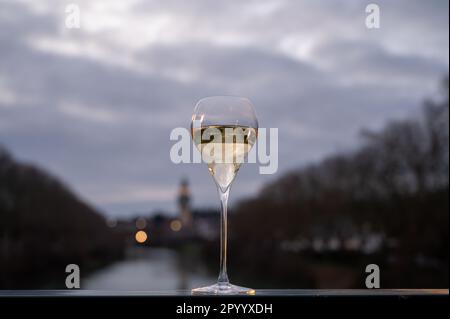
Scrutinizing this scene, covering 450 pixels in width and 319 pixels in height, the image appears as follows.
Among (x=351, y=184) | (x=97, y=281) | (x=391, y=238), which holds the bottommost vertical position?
(x=97, y=281)

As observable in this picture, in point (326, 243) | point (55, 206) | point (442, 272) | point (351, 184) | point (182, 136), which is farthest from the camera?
point (55, 206)

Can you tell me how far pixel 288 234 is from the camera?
171 ft

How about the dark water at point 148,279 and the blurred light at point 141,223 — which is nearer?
the dark water at point 148,279

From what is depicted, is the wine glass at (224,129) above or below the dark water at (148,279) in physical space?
above

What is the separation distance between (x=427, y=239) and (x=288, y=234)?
20601mm

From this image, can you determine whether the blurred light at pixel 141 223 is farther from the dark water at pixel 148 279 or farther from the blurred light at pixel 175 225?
the dark water at pixel 148 279

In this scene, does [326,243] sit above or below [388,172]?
below

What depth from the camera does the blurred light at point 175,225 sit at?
136000 millimetres

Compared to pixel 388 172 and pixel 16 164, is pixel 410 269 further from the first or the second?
pixel 16 164

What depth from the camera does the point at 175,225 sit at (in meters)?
139

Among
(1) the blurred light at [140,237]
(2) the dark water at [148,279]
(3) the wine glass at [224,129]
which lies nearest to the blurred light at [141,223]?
(1) the blurred light at [140,237]

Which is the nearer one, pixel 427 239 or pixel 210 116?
pixel 210 116

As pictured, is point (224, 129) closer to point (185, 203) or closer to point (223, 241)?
point (223, 241)

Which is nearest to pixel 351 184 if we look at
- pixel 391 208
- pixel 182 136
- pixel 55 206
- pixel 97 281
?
pixel 391 208
